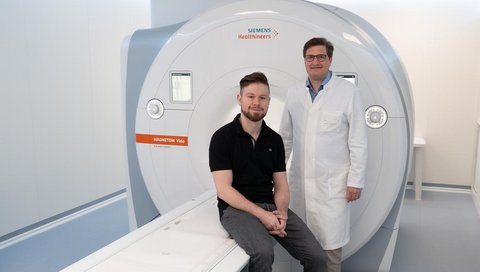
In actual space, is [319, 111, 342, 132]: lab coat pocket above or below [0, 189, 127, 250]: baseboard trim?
above

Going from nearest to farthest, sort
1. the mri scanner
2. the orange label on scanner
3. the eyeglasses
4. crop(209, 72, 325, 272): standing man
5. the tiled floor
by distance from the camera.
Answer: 1. crop(209, 72, 325, 272): standing man
2. the eyeglasses
3. the mri scanner
4. the orange label on scanner
5. the tiled floor

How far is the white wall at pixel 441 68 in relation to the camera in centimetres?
384

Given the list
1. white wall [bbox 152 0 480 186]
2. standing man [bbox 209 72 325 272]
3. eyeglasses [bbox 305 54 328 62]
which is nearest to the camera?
standing man [bbox 209 72 325 272]

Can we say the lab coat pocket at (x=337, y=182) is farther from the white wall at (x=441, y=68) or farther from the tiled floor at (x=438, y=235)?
the white wall at (x=441, y=68)

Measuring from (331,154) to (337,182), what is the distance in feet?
0.37

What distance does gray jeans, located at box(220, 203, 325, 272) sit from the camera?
4.56 feet

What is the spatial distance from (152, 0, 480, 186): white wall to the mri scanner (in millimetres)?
2129

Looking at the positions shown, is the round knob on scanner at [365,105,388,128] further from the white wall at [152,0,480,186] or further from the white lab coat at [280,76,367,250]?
the white wall at [152,0,480,186]

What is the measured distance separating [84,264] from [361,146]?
1.07 m

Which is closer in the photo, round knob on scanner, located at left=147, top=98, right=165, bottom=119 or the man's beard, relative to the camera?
the man's beard

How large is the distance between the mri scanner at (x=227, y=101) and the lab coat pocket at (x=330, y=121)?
22cm

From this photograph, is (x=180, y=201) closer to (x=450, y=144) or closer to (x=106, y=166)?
(x=106, y=166)

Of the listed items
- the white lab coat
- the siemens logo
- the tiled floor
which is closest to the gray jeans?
the white lab coat

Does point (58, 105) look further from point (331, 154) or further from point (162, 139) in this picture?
point (331, 154)
